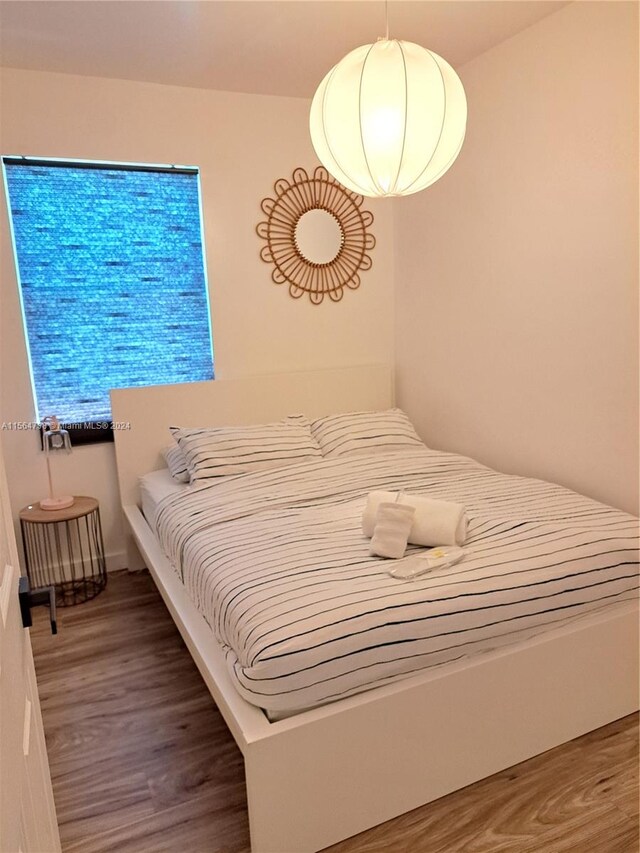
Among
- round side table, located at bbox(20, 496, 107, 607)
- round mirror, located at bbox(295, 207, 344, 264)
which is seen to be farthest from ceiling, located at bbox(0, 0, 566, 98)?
round side table, located at bbox(20, 496, 107, 607)

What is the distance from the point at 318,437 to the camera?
3.18 m

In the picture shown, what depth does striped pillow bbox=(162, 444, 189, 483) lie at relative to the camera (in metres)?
2.89

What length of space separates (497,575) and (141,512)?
1967 mm

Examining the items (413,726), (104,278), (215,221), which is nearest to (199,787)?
(413,726)

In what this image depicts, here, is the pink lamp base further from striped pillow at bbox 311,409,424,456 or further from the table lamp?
striped pillow at bbox 311,409,424,456

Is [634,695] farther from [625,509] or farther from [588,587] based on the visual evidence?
[625,509]

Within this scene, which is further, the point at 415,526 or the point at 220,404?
the point at 220,404

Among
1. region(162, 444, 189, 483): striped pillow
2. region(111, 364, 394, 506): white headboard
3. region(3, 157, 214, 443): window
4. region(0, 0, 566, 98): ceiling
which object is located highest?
region(0, 0, 566, 98): ceiling

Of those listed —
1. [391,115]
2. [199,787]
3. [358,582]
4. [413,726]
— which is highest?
[391,115]

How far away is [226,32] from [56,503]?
221 centimetres

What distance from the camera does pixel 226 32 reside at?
249 cm

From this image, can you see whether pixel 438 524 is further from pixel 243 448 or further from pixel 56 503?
pixel 56 503

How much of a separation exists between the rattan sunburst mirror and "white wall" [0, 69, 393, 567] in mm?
60

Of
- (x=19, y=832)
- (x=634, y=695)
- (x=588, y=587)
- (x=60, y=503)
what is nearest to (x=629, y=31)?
(x=588, y=587)
